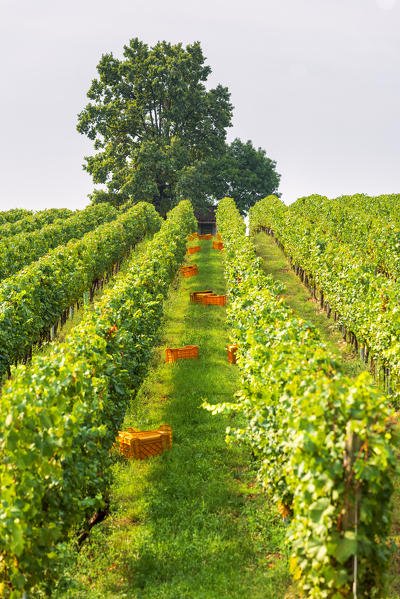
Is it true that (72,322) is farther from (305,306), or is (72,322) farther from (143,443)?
(143,443)

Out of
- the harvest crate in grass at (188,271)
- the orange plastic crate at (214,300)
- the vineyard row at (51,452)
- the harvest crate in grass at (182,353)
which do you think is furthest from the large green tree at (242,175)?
the vineyard row at (51,452)

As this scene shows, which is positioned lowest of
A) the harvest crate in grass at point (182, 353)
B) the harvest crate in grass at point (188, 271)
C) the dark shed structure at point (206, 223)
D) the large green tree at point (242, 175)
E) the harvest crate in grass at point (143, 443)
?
the harvest crate in grass at point (143, 443)

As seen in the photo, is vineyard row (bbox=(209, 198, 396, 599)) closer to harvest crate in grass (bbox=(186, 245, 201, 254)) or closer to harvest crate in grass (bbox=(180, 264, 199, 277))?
harvest crate in grass (bbox=(180, 264, 199, 277))

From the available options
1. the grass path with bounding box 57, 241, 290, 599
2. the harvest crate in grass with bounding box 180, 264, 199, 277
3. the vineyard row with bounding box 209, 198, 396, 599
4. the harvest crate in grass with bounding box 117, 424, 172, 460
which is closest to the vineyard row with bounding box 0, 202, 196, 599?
the grass path with bounding box 57, 241, 290, 599

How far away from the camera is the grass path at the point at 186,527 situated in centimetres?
818

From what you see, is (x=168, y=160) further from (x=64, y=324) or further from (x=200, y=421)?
(x=200, y=421)

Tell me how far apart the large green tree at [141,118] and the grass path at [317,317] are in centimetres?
1510

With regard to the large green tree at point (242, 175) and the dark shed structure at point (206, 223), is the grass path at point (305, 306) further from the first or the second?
the large green tree at point (242, 175)

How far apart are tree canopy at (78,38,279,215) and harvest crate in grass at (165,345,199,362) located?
120 feet

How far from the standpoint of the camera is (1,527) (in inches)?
242

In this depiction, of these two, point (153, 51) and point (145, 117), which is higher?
point (153, 51)

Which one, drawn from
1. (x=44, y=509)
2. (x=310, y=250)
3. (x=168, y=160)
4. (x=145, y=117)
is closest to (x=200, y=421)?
(x=44, y=509)

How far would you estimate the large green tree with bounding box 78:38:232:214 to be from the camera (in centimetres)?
5412

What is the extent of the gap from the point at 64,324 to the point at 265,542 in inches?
568
